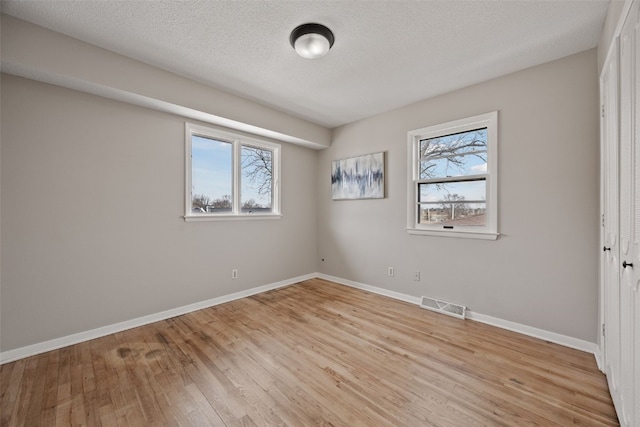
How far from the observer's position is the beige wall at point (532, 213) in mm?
2328

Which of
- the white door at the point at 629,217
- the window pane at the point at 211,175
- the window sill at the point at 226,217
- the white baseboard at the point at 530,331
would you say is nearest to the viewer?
the white door at the point at 629,217

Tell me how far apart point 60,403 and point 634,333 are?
3.24 metres

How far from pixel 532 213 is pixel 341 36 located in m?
2.47

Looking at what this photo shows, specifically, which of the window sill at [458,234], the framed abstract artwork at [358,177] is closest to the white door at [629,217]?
the window sill at [458,234]

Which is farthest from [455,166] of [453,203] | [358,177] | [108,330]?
[108,330]

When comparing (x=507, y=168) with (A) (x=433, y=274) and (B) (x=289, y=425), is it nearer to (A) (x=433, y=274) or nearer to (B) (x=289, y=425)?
(A) (x=433, y=274)

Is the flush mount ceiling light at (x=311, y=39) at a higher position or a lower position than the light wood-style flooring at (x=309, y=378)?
higher

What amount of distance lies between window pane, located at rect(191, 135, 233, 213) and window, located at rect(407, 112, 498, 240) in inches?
A: 99.4

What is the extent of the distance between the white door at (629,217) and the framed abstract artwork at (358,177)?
2.56 metres

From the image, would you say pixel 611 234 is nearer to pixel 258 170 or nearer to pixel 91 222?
pixel 258 170

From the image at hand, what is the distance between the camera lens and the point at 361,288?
162 inches

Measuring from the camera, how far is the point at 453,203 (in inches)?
127

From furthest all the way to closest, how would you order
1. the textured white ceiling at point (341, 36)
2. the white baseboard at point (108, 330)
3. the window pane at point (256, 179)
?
1. the window pane at point (256, 179)
2. the white baseboard at point (108, 330)
3. the textured white ceiling at point (341, 36)

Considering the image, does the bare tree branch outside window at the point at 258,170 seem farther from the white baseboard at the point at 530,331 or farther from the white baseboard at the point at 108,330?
the white baseboard at the point at 530,331
